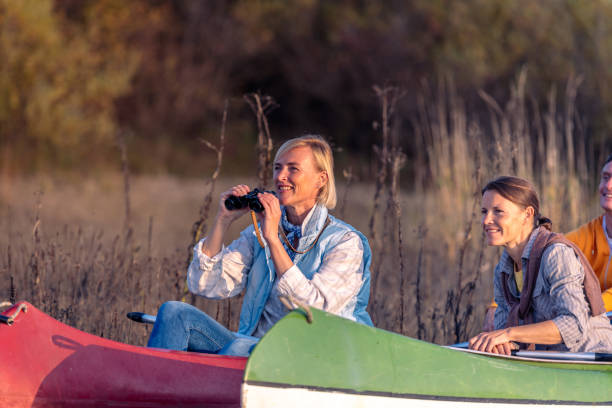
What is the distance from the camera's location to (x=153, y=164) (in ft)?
66.4

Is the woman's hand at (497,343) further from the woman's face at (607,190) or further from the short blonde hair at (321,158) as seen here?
the woman's face at (607,190)

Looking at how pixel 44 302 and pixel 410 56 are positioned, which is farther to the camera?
pixel 410 56

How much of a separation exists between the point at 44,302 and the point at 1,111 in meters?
→ 13.5

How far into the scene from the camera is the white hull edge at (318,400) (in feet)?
9.14

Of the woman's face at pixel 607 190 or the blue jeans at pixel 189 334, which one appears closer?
the blue jeans at pixel 189 334

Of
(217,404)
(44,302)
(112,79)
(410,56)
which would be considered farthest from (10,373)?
(410,56)

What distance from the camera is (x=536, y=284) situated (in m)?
3.43

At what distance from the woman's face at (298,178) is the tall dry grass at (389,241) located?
106cm

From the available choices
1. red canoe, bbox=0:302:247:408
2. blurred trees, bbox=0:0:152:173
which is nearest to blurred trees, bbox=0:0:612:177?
blurred trees, bbox=0:0:152:173

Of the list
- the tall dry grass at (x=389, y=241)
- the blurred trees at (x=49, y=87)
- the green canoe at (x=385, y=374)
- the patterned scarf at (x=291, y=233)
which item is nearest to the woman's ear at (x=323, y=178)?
the patterned scarf at (x=291, y=233)

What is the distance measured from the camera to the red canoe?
10.2ft

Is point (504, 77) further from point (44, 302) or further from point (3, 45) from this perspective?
point (44, 302)

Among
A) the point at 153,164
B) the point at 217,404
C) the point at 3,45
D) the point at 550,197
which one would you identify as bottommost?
the point at 217,404

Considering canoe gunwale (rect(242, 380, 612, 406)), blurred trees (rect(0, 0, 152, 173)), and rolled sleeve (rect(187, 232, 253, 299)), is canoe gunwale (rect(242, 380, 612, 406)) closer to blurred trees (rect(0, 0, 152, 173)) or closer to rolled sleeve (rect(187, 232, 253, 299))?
rolled sleeve (rect(187, 232, 253, 299))
